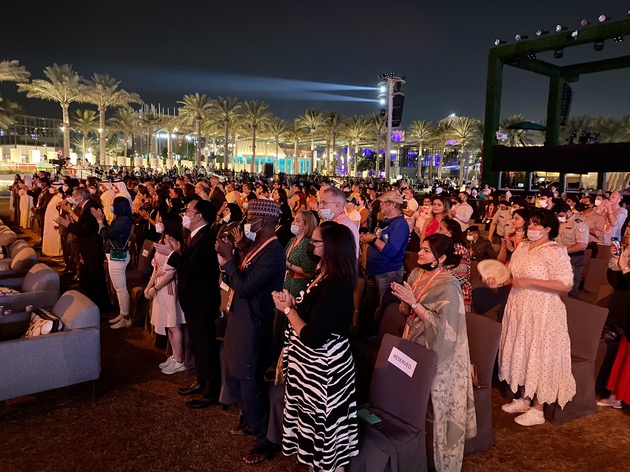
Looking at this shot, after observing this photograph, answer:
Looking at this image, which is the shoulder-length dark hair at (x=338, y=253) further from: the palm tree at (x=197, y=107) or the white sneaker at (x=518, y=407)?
the palm tree at (x=197, y=107)

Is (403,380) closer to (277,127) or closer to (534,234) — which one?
(534,234)

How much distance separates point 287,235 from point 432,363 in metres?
5.56

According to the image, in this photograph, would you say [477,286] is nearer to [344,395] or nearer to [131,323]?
[344,395]

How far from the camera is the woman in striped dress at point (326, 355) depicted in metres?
2.52

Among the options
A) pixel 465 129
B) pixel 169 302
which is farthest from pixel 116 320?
pixel 465 129

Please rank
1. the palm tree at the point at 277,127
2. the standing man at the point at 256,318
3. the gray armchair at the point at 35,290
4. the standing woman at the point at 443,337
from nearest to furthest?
the standing woman at the point at 443,337
the standing man at the point at 256,318
the gray armchair at the point at 35,290
the palm tree at the point at 277,127

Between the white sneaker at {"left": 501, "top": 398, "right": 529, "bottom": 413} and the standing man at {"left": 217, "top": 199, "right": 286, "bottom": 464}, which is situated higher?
the standing man at {"left": 217, "top": 199, "right": 286, "bottom": 464}

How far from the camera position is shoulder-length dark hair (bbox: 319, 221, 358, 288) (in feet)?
8.28

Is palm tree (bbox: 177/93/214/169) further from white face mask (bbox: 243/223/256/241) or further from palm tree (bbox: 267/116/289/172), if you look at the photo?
white face mask (bbox: 243/223/256/241)

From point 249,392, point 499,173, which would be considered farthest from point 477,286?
point 499,173

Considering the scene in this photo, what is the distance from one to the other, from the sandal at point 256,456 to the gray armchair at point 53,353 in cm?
169

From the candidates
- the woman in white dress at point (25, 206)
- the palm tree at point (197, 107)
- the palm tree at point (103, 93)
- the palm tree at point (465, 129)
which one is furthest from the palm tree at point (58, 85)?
the palm tree at point (465, 129)

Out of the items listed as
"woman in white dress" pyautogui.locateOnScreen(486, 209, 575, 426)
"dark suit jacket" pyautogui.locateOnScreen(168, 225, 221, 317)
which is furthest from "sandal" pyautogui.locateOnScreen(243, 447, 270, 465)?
"woman in white dress" pyautogui.locateOnScreen(486, 209, 575, 426)

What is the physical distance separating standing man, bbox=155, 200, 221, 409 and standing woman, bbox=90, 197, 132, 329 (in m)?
2.38
